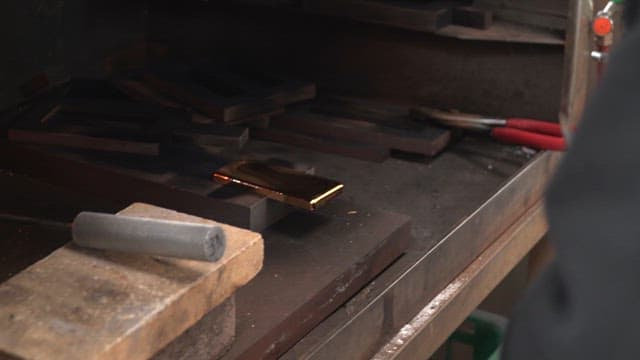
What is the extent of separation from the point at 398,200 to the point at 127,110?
1.34 feet

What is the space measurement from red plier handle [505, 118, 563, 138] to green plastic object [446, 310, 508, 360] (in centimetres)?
37

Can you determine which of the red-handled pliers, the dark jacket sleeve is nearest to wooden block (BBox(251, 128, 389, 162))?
the red-handled pliers

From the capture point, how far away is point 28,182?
4.12ft

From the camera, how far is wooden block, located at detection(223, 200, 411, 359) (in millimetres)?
970

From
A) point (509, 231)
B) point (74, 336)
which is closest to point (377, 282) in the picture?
point (509, 231)

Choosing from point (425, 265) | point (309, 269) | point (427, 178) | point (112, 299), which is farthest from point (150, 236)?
point (427, 178)

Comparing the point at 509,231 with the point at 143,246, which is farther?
the point at 509,231

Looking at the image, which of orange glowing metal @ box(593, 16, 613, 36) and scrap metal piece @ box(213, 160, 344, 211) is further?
orange glowing metal @ box(593, 16, 613, 36)

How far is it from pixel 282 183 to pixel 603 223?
0.76 metres

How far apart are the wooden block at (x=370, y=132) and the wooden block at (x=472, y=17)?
0.21 metres

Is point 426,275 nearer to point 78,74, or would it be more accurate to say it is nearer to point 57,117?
point 57,117

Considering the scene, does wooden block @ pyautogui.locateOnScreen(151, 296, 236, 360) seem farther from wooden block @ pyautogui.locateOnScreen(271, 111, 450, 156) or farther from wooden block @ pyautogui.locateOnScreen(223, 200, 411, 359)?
wooden block @ pyautogui.locateOnScreen(271, 111, 450, 156)

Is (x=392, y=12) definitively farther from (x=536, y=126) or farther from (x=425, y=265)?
(x=425, y=265)

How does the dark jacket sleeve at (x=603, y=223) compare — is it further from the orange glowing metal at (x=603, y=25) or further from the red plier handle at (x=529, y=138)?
the red plier handle at (x=529, y=138)
